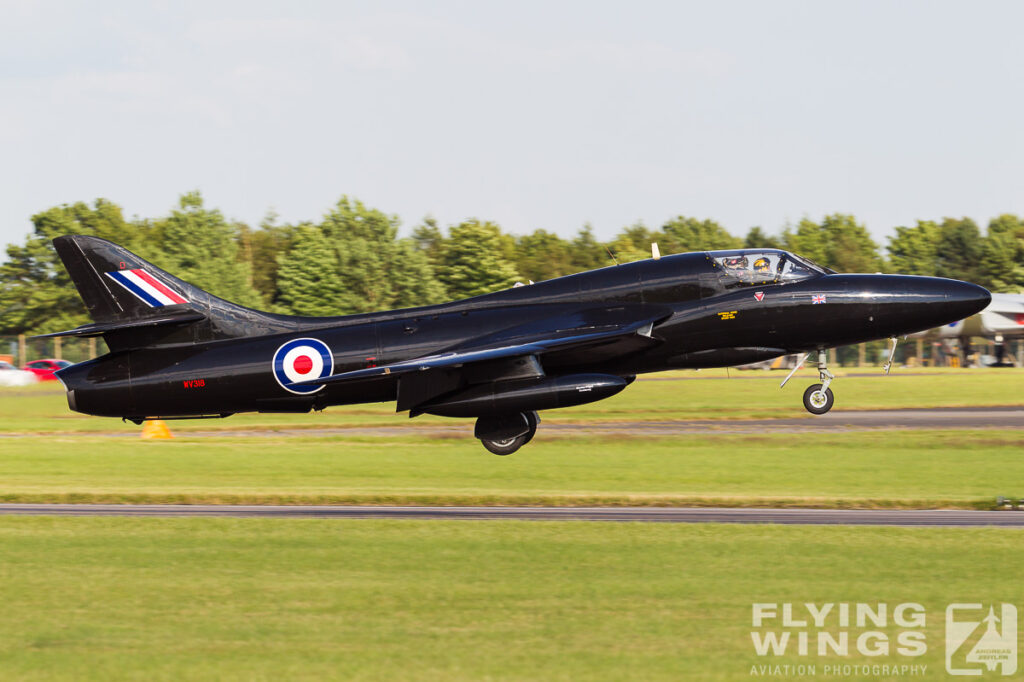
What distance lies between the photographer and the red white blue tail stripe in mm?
23188

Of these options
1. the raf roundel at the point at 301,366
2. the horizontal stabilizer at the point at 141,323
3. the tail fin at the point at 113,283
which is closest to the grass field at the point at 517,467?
the raf roundel at the point at 301,366

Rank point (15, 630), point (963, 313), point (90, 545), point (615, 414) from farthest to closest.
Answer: point (615, 414)
point (963, 313)
point (90, 545)
point (15, 630)

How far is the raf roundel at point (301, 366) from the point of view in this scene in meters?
22.3

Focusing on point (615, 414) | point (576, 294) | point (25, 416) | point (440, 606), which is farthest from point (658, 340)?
point (25, 416)

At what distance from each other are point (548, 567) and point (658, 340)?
6.21 metres

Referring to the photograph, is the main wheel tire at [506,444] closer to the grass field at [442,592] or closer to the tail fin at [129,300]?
the grass field at [442,592]

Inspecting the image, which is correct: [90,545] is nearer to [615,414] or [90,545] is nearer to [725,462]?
[725,462]

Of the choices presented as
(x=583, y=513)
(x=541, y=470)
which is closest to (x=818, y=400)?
(x=583, y=513)

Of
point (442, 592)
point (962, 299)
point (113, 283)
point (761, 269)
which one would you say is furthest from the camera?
point (113, 283)

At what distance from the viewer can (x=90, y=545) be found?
20.3 metres

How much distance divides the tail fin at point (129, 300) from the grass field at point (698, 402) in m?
25.5

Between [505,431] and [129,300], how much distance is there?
8425 mm

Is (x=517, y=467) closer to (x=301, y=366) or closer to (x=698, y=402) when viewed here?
(x=301, y=366)

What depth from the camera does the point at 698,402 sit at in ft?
193
